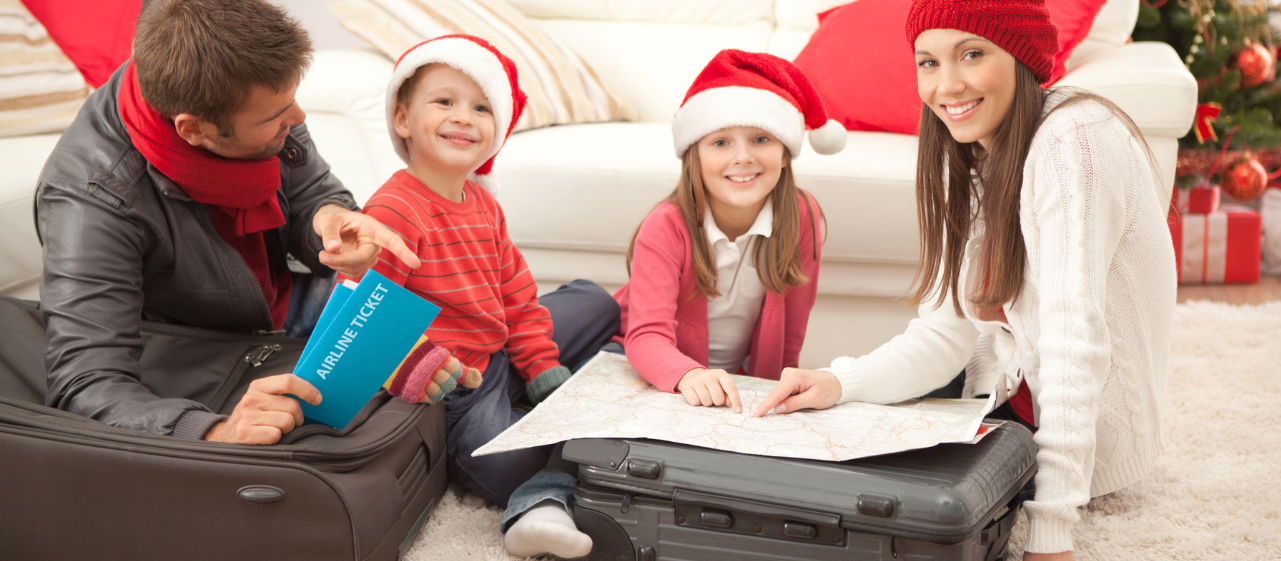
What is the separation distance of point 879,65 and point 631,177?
573 mm

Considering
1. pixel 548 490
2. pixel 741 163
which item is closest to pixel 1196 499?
pixel 741 163

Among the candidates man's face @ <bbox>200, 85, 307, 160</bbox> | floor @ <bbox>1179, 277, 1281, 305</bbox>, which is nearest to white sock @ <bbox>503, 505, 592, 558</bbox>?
man's face @ <bbox>200, 85, 307, 160</bbox>

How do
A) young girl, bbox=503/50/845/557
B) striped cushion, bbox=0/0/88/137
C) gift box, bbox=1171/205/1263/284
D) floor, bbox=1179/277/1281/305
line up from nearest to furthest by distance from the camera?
young girl, bbox=503/50/845/557, striped cushion, bbox=0/0/88/137, floor, bbox=1179/277/1281/305, gift box, bbox=1171/205/1263/284

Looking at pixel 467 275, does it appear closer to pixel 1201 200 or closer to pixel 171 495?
pixel 171 495

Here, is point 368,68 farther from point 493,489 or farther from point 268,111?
point 493,489

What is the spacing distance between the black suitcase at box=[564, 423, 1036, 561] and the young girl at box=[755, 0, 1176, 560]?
70 mm

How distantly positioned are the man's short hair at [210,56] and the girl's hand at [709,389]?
61 centimetres

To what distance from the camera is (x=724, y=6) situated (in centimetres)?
214

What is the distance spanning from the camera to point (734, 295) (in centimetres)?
130

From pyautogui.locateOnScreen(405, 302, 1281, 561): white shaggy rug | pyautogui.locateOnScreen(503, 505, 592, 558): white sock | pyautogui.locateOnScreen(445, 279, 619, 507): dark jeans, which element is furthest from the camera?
pyautogui.locateOnScreen(445, 279, 619, 507): dark jeans

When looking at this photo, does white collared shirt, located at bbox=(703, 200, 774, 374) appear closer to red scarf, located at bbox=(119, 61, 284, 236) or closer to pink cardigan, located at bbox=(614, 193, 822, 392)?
pink cardigan, located at bbox=(614, 193, 822, 392)

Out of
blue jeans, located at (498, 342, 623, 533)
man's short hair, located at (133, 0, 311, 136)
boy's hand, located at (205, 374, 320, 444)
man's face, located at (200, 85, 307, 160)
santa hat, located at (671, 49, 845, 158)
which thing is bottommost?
blue jeans, located at (498, 342, 623, 533)

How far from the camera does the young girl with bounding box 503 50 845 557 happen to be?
120 cm

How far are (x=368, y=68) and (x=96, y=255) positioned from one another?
2.76ft
